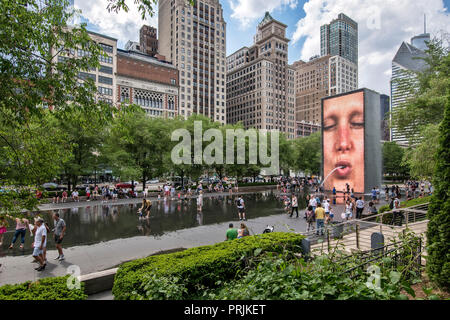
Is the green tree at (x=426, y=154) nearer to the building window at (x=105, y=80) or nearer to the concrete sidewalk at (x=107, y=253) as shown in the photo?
the concrete sidewalk at (x=107, y=253)

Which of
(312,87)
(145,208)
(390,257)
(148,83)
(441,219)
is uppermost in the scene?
(312,87)

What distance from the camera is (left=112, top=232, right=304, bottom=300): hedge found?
519 centimetres

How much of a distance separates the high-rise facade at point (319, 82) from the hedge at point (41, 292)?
5600 inches

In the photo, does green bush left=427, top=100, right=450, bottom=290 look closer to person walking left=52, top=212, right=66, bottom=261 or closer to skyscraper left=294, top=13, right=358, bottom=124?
person walking left=52, top=212, right=66, bottom=261

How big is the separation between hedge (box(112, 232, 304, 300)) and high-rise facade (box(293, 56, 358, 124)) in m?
139

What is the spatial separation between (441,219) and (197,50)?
102 metres

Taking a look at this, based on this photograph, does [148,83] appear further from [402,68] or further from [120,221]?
[120,221]

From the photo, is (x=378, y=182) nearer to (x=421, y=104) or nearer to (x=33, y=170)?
(x=421, y=104)

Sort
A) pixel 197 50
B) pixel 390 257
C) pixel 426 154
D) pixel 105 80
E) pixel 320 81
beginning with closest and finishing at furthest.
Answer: pixel 390 257
pixel 426 154
pixel 105 80
pixel 197 50
pixel 320 81

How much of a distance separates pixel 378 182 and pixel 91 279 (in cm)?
3170

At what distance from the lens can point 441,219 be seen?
546 centimetres

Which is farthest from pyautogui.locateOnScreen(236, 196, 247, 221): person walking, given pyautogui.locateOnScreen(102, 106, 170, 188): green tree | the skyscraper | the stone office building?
the skyscraper

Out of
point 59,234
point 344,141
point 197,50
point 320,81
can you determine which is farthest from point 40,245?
point 320,81

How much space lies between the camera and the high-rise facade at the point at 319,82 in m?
136
